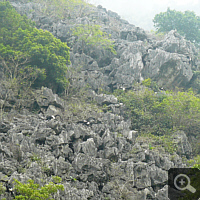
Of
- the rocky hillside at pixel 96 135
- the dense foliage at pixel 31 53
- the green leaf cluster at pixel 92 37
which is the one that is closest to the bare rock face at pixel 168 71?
the rocky hillside at pixel 96 135

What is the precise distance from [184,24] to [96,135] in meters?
27.1

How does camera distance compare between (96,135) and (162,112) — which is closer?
(96,135)

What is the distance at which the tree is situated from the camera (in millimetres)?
40031

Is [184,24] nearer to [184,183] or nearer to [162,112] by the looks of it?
[162,112]

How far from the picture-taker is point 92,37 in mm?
30688

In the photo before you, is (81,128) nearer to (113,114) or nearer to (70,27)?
(113,114)

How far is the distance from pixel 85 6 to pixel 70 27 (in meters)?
9.07

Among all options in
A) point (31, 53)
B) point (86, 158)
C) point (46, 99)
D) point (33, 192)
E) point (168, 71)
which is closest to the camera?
point (33, 192)

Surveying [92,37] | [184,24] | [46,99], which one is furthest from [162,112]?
[184,24]

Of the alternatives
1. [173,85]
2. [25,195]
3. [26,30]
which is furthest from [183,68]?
[25,195]

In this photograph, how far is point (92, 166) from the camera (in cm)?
1627

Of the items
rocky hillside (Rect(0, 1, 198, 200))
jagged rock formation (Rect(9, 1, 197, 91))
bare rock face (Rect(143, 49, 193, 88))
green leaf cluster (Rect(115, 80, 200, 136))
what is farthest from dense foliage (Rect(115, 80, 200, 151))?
bare rock face (Rect(143, 49, 193, 88))

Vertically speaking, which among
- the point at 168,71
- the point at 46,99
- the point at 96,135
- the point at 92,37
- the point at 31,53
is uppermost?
the point at 92,37

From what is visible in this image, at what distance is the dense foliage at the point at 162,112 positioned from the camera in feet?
72.8
